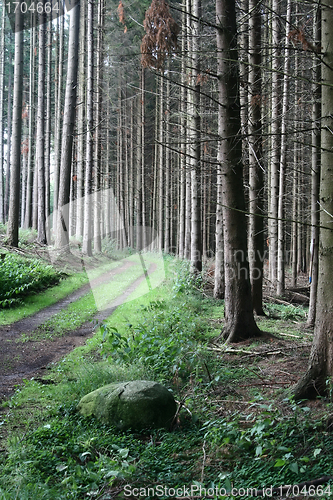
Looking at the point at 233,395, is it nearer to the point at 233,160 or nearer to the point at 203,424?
the point at 203,424

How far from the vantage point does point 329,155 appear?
13.9ft

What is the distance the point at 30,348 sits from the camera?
773cm

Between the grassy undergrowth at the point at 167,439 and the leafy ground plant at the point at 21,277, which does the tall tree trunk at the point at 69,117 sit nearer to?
the leafy ground plant at the point at 21,277

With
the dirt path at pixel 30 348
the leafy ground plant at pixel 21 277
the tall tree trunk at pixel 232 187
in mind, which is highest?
the tall tree trunk at pixel 232 187

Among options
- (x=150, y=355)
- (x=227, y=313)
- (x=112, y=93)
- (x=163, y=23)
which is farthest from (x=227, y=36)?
(x=112, y=93)

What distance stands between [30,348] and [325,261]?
228 inches

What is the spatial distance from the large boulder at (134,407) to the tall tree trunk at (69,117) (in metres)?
12.9

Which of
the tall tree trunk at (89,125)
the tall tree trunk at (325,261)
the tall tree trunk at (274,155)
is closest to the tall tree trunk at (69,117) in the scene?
the tall tree trunk at (89,125)

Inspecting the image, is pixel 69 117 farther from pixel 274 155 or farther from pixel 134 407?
pixel 134 407

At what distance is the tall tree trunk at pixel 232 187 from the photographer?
7.24 meters

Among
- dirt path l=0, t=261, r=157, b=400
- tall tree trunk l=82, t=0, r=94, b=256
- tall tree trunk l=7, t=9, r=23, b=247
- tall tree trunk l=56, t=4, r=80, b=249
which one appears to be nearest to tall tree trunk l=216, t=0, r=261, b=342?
dirt path l=0, t=261, r=157, b=400

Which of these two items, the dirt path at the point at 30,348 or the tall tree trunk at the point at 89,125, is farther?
the tall tree trunk at the point at 89,125

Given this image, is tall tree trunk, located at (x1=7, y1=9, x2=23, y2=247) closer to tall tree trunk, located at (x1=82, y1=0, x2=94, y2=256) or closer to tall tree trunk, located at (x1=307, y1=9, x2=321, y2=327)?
tall tree trunk, located at (x1=82, y1=0, x2=94, y2=256)

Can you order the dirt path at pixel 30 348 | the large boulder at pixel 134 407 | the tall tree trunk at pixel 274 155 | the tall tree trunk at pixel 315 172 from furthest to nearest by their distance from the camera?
1. the tall tree trunk at pixel 274 155
2. the tall tree trunk at pixel 315 172
3. the dirt path at pixel 30 348
4. the large boulder at pixel 134 407
